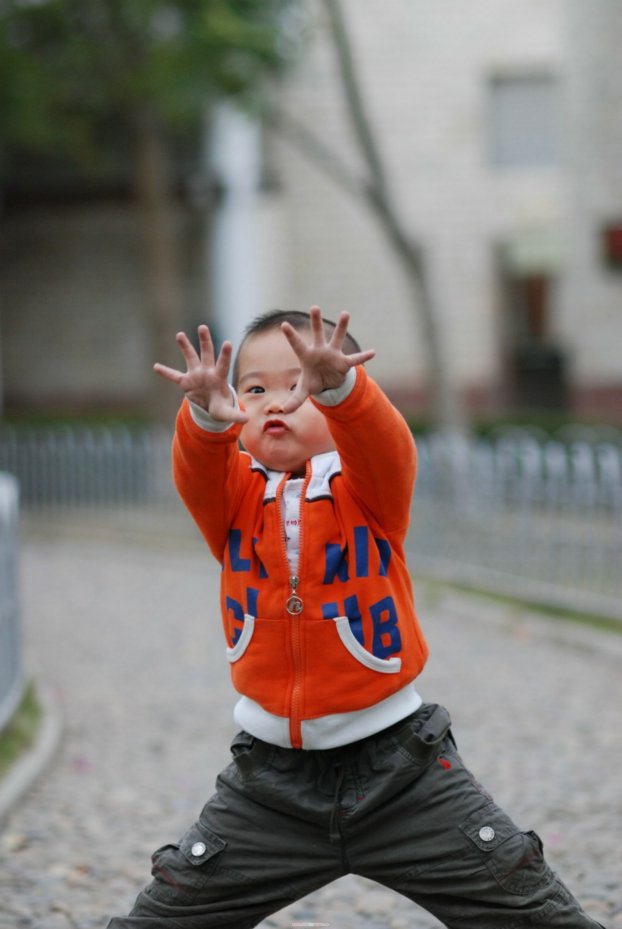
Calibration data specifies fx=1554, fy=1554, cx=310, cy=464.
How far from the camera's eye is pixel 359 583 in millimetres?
2875

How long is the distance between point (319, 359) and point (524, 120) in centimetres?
2083

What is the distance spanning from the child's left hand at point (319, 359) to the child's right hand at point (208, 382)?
11 cm

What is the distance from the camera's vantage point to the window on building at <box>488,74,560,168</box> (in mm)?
22625

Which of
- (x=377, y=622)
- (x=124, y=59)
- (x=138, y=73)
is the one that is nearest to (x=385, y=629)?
(x=377, y=622)

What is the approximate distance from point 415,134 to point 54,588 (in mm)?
13348

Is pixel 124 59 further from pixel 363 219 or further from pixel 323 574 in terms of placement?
pixel 323 574

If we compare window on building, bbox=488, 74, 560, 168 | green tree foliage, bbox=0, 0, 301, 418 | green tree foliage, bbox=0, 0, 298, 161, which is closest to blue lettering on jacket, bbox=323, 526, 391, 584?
green tree foliage, bbox=0, 0, 298, 161

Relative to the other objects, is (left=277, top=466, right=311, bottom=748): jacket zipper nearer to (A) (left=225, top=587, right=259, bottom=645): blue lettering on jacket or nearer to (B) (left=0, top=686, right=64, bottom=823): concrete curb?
(A) (left=225, top=587, right=259, bottom=645): blue lettering on jacket

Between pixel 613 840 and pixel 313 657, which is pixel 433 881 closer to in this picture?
pixel 313 657

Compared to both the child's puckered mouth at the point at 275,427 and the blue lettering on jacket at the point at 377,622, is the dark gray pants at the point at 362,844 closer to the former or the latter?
the blue lettering on jacket at the point at 377,622

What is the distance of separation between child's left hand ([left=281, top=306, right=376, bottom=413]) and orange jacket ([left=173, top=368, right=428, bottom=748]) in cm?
10

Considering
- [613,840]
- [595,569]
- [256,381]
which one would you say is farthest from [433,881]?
[595,569]

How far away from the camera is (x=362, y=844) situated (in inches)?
113

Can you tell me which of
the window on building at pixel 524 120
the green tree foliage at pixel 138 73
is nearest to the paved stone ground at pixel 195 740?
the green tree foliage at pixel 138 73
